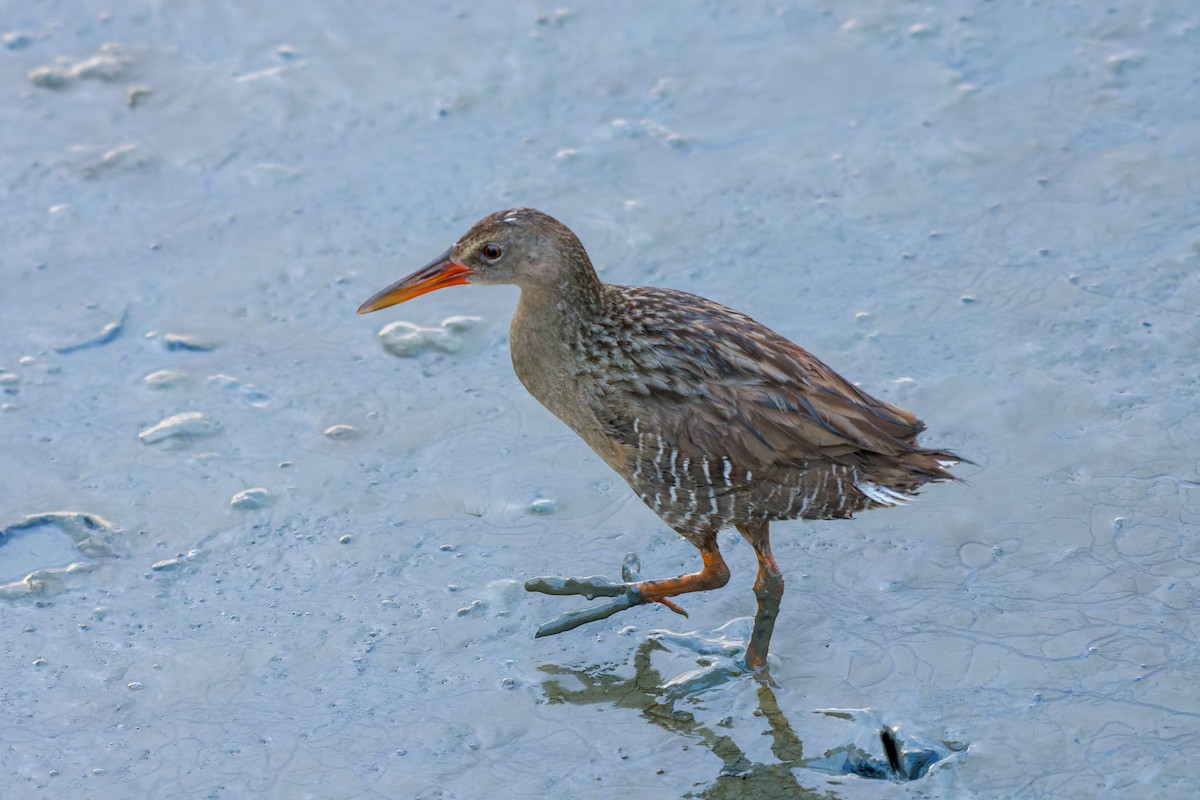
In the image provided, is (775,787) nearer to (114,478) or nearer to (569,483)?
(569,483)

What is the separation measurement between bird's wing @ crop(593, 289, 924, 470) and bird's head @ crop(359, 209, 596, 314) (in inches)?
9.2

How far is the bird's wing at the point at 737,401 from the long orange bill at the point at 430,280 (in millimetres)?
552

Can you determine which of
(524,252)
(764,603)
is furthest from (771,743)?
(524,252)

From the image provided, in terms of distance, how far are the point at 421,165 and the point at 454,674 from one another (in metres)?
2.83

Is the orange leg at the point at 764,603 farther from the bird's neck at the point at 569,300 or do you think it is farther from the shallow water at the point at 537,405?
the bird's neck at the point at 569,300

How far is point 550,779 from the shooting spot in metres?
3.94

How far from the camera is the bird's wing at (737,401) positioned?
4066mm

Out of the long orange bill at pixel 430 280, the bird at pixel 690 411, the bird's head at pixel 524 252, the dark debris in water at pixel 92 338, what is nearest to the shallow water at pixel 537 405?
the dark debris in water at pixel 92 338

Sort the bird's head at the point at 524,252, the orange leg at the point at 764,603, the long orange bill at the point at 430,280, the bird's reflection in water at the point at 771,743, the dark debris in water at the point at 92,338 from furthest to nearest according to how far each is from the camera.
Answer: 1. the dark debris in water at the point at 92,338
2. the long orange bill at the point at 430,280
3. the bird's head at the point at 524,252
4. the orange leg at the point at 764,603
5. the bird's reflection in water at the point at 771,743

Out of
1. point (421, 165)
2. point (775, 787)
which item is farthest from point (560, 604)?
point (421, 165)

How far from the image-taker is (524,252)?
4.33m

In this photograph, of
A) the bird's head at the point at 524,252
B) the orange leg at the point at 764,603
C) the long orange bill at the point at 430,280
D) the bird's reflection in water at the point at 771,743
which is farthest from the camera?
the long orange bill at the point at 430,280

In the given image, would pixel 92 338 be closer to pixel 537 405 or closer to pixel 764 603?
pixel 537 405

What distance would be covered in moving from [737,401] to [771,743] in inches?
36.4
